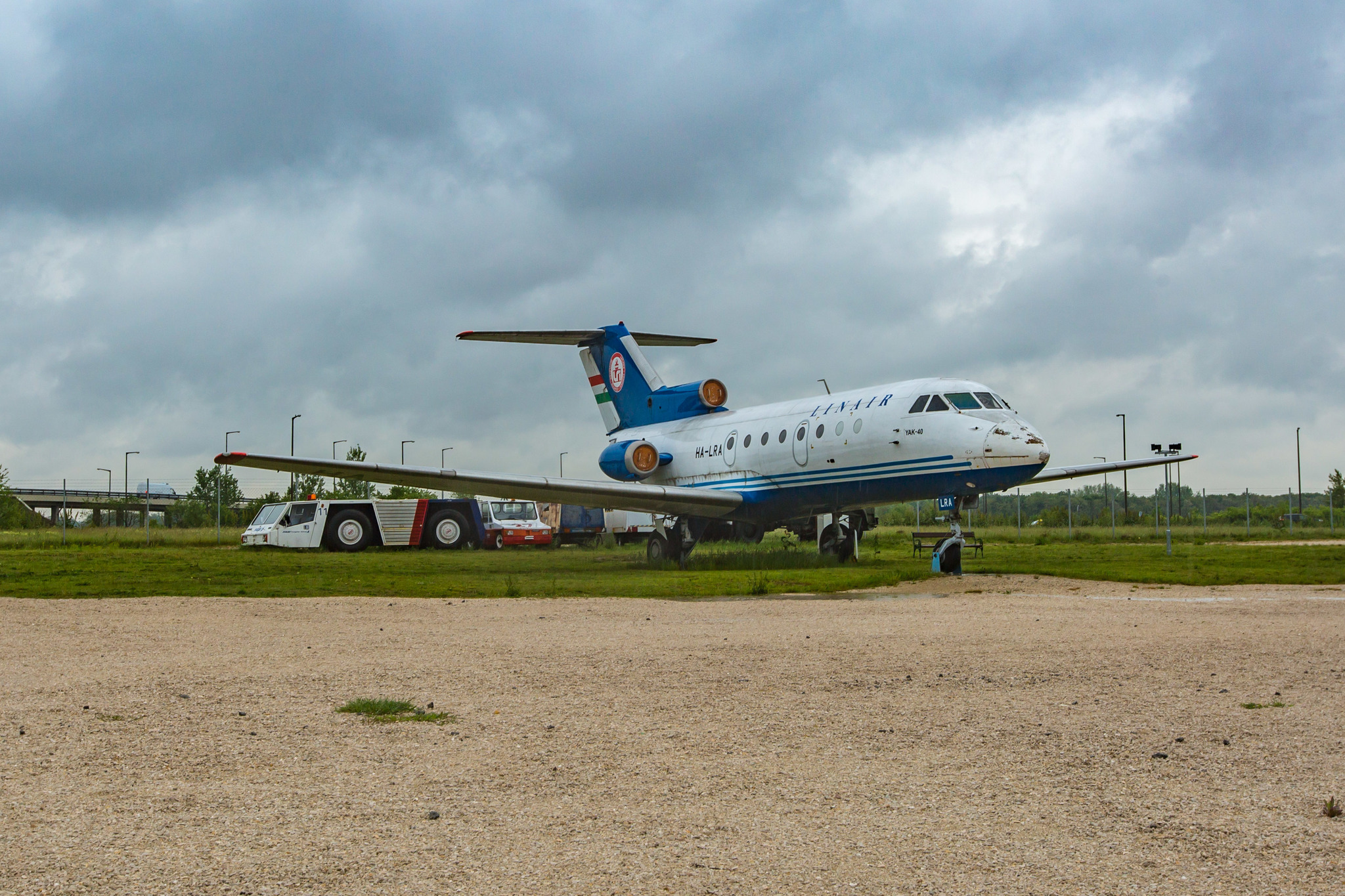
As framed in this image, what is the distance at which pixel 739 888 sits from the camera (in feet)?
10.7

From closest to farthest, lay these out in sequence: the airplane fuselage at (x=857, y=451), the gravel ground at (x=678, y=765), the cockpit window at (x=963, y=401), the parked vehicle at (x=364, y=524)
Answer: the gravel ground at (x=678, y=765) → the airplane fuselage at (x=857, y=451) → the cockpit window at (x=963, y=401) → the parked vehicle at (x=364, y=524)

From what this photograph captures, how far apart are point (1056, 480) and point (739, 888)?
798 inches

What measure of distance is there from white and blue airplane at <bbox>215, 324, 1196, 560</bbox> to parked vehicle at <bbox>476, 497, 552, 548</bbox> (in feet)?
26.4

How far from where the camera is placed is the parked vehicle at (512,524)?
1339 inches

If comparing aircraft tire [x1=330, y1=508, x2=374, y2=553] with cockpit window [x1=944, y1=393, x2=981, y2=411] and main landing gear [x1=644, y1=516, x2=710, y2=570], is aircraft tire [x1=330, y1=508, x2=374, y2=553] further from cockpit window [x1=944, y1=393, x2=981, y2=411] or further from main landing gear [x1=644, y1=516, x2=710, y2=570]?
cockpit window [x1=944, y1=393, x2=981, y2=411]

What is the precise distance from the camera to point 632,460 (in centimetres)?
2398

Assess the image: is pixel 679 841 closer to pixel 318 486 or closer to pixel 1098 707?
pixel 1098 707

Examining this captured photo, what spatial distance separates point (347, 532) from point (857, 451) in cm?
1841

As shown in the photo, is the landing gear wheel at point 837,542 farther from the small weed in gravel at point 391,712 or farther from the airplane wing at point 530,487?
the small weed in gravel at point 391,712

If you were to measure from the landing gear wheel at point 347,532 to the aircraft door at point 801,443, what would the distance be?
16297 mm

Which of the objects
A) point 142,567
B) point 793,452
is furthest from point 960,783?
point 142,567

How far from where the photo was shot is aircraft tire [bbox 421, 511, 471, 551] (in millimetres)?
32844

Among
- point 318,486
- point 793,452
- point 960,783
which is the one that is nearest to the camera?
point 960,783

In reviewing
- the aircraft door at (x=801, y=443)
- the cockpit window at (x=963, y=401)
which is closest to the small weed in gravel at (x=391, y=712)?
the cockpit window at (x=963, y=401)
